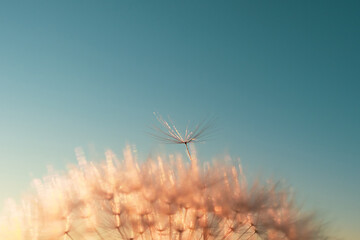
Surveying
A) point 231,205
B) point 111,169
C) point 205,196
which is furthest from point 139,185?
point 231,205

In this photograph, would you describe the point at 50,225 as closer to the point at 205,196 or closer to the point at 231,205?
the point at 205,196

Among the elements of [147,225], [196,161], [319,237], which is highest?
[196,161]

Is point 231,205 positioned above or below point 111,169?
below

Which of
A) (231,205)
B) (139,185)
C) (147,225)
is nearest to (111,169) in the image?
(139,185)

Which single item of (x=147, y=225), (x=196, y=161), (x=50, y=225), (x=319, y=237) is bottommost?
(x=319, y=237)

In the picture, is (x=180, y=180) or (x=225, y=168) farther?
(x=225, y=168)

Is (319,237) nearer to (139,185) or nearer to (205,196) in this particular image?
(205,196)
